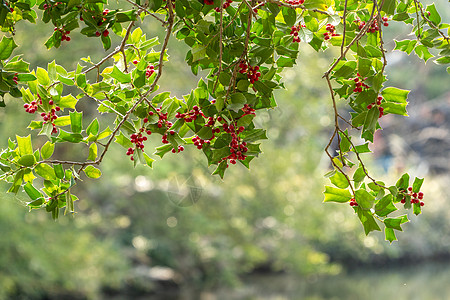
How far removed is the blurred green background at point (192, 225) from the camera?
4777mm

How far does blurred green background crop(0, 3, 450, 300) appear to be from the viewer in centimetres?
478

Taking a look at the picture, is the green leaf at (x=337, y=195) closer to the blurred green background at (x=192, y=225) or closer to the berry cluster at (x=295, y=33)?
the berry cluster at (x=295, y=33)

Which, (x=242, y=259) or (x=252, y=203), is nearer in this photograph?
(x=252, y=203)

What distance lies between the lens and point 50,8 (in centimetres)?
83

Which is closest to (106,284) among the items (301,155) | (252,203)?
(252,203)

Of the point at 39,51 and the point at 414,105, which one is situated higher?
the point at 414,105

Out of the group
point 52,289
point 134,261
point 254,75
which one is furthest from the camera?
point 134,261

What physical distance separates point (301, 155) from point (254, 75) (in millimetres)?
5133

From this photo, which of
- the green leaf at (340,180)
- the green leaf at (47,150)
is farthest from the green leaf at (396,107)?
the green leaf at (47,150)

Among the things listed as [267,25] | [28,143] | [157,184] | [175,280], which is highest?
[157,184]

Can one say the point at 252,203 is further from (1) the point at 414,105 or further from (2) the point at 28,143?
(1) the point at 414,105

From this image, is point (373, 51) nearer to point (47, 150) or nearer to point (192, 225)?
→ point (47, 150)

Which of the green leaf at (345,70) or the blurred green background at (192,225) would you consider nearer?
the green leaf at (345,70)

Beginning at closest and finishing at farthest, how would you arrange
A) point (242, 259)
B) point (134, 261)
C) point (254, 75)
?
1. point (254, 75)
2. point (134, 261)
3. point (242, 259)
